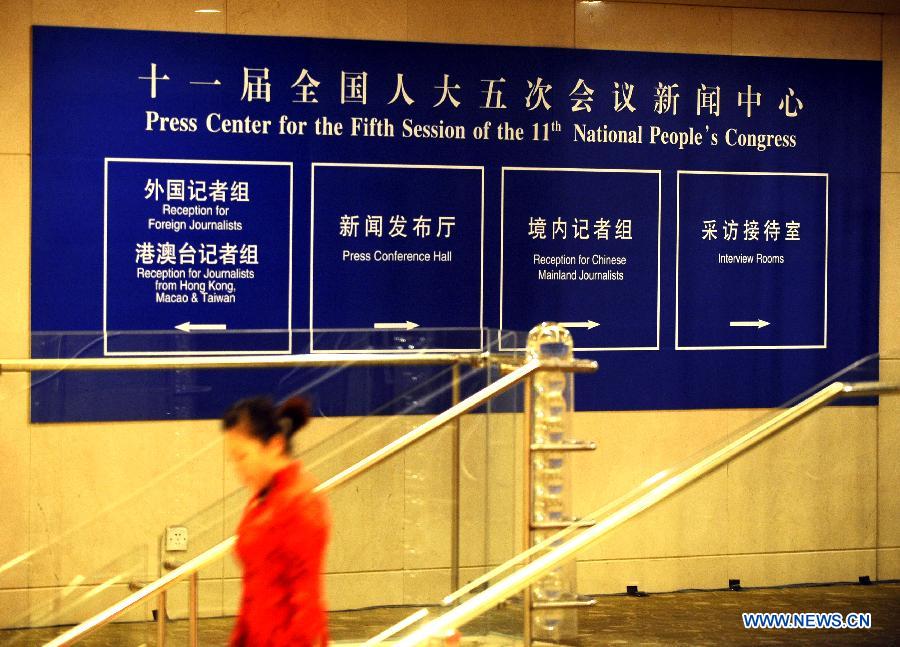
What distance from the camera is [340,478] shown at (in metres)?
4.79

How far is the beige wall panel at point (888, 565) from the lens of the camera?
3.82 meters

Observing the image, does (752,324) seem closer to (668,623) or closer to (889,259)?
(889,259)

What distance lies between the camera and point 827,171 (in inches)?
284

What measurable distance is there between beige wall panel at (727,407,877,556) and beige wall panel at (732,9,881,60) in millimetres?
3528

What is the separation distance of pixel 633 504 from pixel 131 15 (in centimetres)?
372

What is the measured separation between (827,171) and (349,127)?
8.23ft

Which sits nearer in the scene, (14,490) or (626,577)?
(14,490)

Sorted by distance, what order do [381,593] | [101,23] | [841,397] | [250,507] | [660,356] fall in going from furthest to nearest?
[660,356] → [101,23] → [381,593] → [841,397] → [250,507]

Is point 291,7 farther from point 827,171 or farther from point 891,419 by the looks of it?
point 891,419

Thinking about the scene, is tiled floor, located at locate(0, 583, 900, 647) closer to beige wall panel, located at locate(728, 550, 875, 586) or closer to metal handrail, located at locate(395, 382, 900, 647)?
beige wall panel, located at locate(728, 550, 875, 586)

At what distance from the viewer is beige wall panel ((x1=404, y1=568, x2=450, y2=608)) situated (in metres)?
5.05

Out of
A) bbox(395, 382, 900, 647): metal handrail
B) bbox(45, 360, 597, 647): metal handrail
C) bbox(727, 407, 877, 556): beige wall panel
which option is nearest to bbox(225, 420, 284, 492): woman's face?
bbox(395, 382, 900, 647): metal handrail

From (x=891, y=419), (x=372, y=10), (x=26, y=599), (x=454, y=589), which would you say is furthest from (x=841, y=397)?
(x=372, y=10)

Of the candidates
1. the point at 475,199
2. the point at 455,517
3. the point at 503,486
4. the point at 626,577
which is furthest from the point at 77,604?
the point at 626,577
